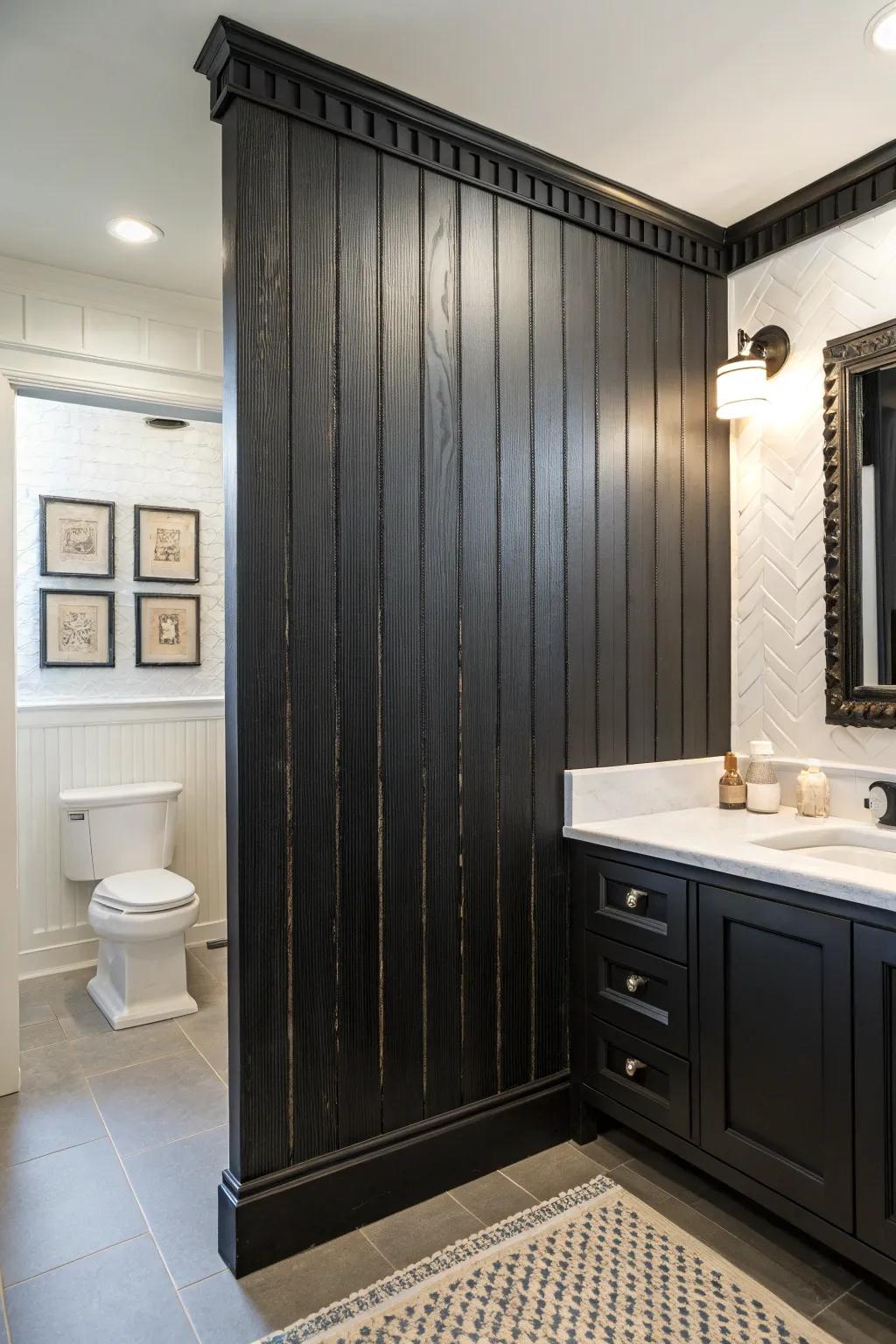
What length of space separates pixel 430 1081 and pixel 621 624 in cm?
128

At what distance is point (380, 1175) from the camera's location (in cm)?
191

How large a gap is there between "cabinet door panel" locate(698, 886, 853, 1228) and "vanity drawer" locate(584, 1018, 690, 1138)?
66mm

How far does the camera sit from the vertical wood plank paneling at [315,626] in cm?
183

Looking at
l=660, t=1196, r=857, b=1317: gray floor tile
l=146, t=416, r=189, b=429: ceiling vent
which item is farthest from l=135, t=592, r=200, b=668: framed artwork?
l=660, t=1196, r=857, b=1317: gray floor tile

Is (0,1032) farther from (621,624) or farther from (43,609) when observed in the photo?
(621,624)

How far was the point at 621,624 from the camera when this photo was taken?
7.75 ft

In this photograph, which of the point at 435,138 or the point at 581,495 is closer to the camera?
the point at 435,138

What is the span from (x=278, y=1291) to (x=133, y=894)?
1.68 m

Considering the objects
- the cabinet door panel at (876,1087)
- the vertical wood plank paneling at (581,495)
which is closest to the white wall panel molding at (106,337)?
the vertical wood plank paneling at (581,495)

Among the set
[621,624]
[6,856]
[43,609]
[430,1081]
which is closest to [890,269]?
→ [621,624]

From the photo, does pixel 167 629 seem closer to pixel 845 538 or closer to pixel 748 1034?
pixel 845 538

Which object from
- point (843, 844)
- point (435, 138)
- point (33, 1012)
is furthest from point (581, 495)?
point (33, 1012)

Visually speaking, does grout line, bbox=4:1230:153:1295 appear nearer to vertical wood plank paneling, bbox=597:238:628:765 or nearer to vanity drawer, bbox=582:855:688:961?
vanity drawer, bbox=582:855:688:961

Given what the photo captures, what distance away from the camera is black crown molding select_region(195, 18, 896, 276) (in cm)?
175
